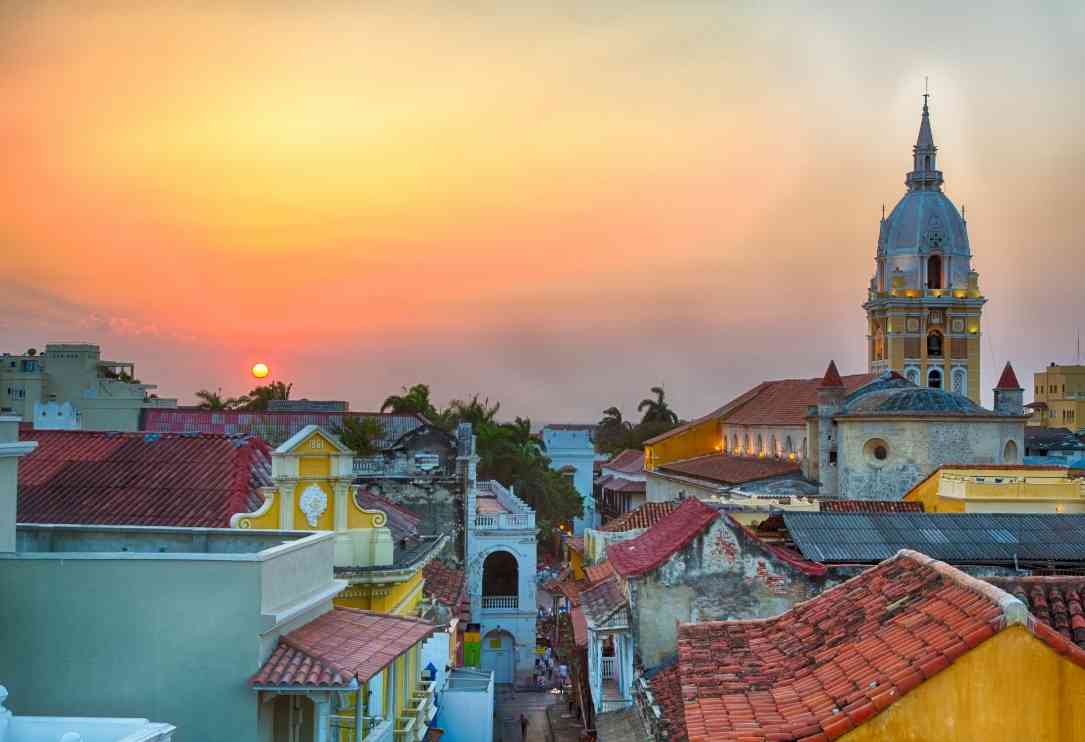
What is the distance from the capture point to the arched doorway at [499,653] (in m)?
42.9

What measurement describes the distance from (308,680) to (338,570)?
29.5ft

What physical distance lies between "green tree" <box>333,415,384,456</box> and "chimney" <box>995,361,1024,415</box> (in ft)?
114

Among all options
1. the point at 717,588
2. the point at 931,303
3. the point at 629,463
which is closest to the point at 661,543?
the point at 717,588

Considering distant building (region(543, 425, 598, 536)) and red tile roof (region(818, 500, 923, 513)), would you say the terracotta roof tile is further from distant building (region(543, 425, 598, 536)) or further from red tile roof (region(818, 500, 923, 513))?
distant building (region(543, 425, 598, 536))

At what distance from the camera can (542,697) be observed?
128ft

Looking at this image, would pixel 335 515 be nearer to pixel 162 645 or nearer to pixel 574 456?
pixel 162 645

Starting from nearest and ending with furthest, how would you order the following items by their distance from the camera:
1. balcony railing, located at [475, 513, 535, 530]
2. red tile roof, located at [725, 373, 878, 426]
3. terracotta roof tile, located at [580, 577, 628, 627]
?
terracotta roof tile, located at [580, 577, 628, 627] → balcony railing, located at [475, 513, 535, 530] → red tile roof, located at [725, 373, 878, 426]

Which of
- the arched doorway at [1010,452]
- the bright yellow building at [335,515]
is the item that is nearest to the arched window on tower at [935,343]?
the arched doorway at [1010,452]

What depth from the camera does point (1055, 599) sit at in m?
13.1

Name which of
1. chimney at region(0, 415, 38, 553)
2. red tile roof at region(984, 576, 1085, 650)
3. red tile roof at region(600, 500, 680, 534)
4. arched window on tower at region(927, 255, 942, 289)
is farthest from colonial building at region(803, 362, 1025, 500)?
chimney at region(0, 415, 38, 553)

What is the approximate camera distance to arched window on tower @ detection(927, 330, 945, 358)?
8400 cm

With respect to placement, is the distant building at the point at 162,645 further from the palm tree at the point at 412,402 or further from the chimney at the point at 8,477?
the palm tree at the point at 412,402

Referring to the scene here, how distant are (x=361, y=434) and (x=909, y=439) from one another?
2284 centimetres

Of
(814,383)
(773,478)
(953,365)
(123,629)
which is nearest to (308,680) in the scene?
(123,629)
